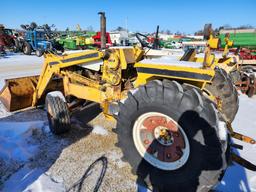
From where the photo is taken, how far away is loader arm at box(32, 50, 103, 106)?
374cm

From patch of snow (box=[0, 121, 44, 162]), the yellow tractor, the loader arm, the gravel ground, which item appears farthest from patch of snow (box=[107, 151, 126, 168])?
the loader arm

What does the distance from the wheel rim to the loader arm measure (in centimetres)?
158

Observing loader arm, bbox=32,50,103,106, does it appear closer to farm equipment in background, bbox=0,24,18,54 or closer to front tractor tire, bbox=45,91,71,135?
front tractor tire, bbox=45,91,71,135

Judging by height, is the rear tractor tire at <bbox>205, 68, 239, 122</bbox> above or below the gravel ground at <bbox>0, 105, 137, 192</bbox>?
above

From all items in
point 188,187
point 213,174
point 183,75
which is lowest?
point 188,187

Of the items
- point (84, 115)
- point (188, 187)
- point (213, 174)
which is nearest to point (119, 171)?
point (188, 187)

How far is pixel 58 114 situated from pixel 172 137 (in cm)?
217

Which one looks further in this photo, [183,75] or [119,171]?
[119,171]

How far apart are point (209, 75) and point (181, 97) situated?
460 millimetres

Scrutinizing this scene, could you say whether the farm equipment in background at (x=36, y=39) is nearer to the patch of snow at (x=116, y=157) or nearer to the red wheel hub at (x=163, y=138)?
the patch of snow at (x=116, y=157)

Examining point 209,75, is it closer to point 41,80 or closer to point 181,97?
point 181,97

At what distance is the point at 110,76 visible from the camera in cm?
368

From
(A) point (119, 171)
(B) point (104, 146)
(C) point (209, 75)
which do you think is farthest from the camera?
(B) point (104, 146)

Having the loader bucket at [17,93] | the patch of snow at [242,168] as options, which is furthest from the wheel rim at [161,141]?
the loader bucket at [17,93]
